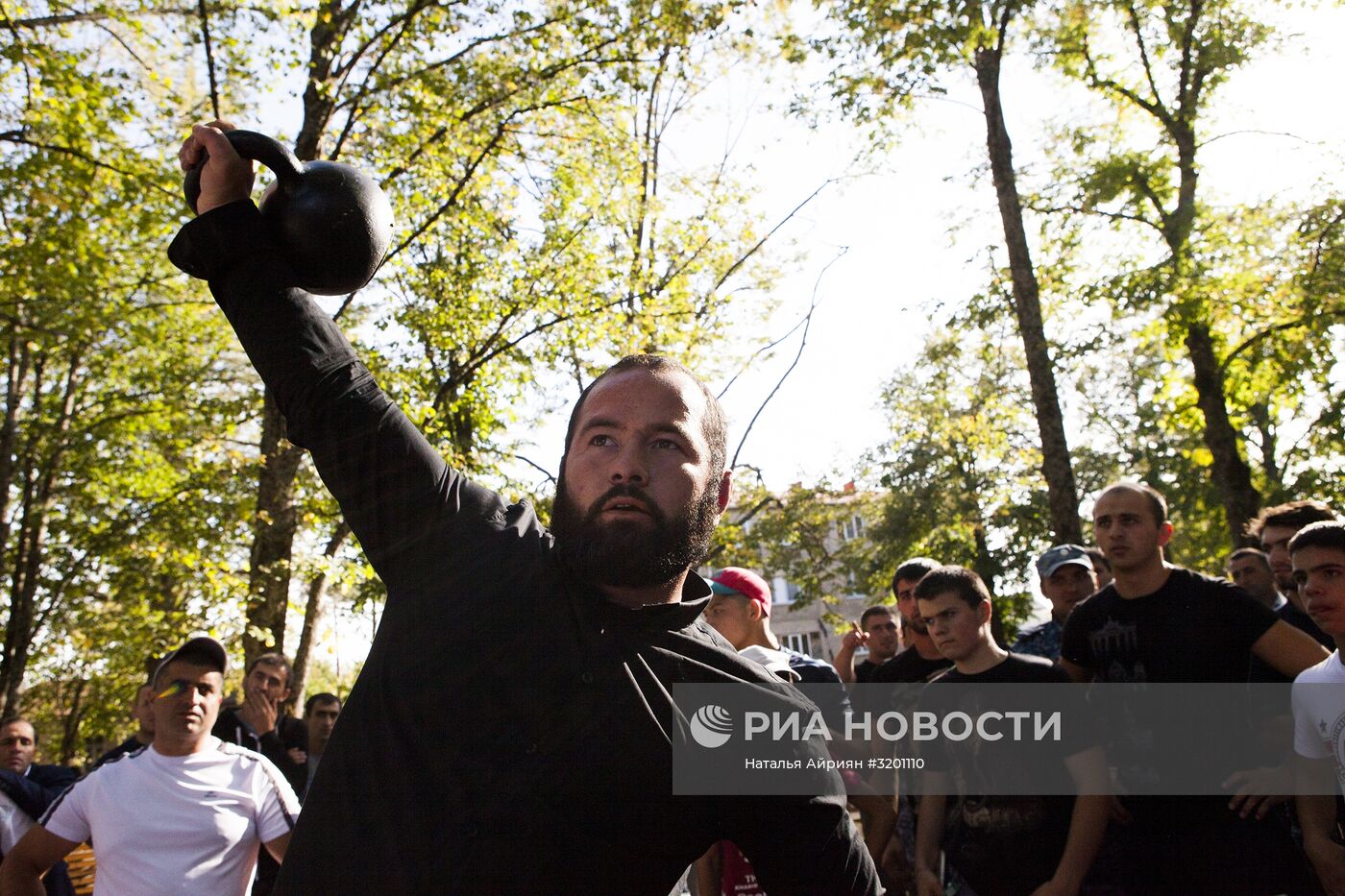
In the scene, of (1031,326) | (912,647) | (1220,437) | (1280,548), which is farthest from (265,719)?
(1220,437)

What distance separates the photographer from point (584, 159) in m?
15.1

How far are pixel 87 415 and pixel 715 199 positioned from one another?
40.8 ft

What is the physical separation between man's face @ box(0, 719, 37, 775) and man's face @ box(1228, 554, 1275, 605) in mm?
8704

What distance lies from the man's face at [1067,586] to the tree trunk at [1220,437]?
1064cm

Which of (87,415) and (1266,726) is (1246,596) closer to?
(1266,726)

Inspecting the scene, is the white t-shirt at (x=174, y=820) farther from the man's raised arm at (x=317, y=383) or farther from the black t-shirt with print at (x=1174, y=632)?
the black t-shirt with print at (x=1174, y=632)

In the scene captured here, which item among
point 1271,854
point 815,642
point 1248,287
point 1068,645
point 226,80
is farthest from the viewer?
point 815,642

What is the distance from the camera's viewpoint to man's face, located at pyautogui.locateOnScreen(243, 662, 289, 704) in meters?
6.82

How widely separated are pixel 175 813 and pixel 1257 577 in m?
6.48

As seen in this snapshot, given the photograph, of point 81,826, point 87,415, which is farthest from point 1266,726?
point 87,415

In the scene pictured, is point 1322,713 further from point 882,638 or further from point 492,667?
point 882,638

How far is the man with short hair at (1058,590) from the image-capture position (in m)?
6.49

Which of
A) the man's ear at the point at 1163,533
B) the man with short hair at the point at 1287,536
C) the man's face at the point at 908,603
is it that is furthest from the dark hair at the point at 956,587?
the man with short hair at the point at 1287,536

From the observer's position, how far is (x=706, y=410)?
2389 millimetres
